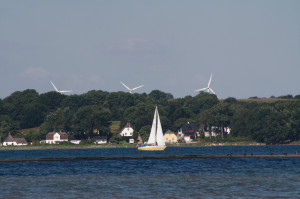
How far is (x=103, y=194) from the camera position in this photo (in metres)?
54.9

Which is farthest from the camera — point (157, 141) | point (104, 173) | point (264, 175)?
point (157, 141)

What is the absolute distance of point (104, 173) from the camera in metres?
82.4

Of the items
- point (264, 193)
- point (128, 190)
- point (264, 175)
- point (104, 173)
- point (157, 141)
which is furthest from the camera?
point (157, 141)

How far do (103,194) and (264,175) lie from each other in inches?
1099

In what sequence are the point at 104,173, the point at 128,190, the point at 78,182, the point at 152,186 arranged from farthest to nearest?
the point at 104,173
the point at 78,182
the point at 152,186
the point at 128,190

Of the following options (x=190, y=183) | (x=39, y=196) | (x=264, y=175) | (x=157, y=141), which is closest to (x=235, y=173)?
(x=264, y=175)

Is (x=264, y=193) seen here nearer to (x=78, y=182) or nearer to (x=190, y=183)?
(x=190, y=183)

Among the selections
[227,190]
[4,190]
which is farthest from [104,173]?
[227,190]

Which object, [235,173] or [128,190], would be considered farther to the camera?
[235,173]

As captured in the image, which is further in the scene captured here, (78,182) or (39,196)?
(78,182)

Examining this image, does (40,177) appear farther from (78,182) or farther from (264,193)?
(264,193)

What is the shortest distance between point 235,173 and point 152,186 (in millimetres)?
20328

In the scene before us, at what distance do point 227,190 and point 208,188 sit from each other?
111 inches

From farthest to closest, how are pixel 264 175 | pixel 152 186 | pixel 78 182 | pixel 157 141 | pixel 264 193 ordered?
pixel 157 141, pixel 264 175, pixel 78 182, pixel 152 186, pixel 264 193
